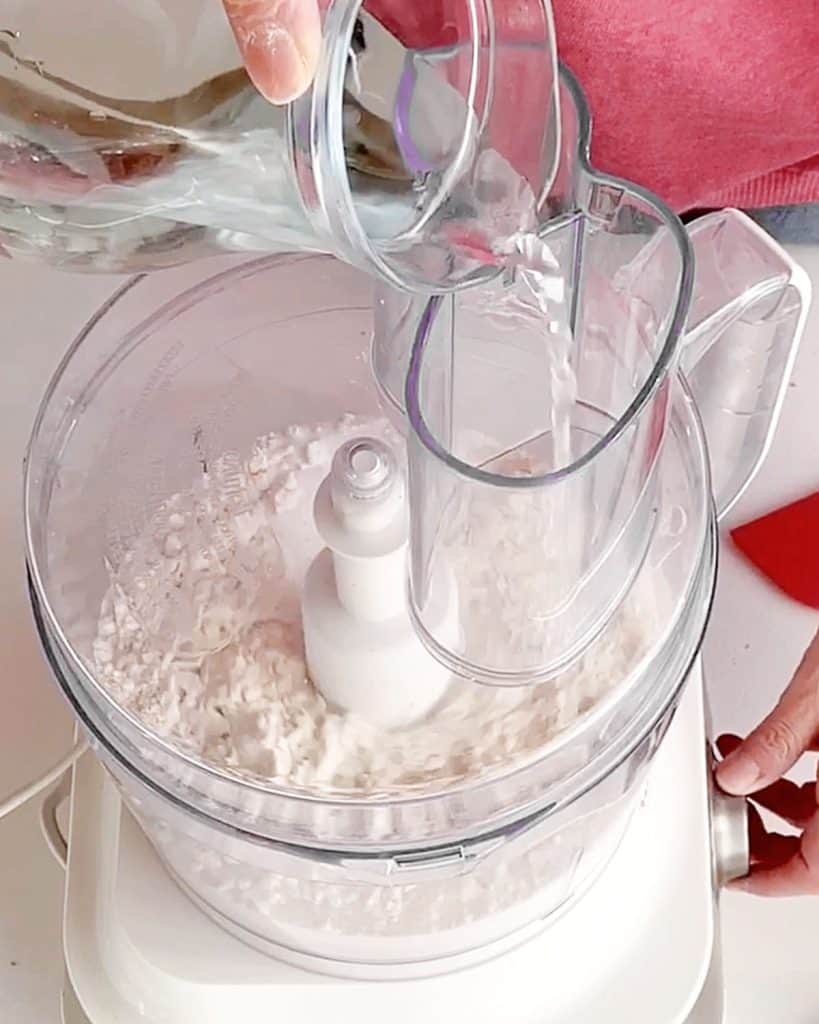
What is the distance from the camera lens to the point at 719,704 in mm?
750

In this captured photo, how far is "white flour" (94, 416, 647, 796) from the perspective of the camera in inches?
22.9

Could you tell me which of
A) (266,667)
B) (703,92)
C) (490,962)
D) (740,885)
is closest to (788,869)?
(740,885)

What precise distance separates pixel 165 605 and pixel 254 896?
0.13 metres

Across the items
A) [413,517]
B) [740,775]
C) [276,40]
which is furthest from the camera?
[740,775]

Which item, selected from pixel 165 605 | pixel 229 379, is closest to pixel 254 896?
pixel 165 605

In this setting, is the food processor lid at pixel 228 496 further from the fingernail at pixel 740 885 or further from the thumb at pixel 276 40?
the thumb at pixel 276 40

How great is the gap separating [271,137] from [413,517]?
0.17m

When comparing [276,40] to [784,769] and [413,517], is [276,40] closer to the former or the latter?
[413,517]

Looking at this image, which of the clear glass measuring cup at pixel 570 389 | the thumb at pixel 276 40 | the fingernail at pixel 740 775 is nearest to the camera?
the thumb at pixel 276 40

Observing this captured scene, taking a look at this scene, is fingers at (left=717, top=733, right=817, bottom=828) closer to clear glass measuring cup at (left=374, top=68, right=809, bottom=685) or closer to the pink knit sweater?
clear glass measuring cup at (left=374, top=68, right=809, bottom=685)

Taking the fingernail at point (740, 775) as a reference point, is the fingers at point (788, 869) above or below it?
below

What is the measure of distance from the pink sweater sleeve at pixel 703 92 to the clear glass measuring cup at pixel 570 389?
6.5 inches

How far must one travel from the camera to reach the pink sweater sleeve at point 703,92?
734 mm

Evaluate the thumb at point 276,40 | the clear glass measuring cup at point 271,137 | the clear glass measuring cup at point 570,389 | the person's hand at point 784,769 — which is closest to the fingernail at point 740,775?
the person's hand at point 784,769
